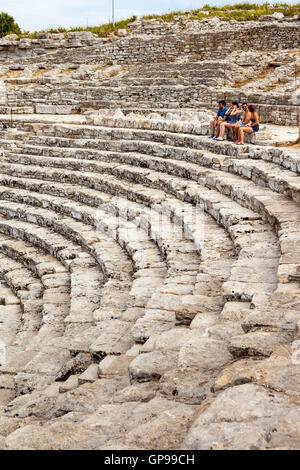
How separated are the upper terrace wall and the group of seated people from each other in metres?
13.5

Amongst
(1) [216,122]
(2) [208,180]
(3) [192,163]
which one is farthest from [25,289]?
(1) [216,122]

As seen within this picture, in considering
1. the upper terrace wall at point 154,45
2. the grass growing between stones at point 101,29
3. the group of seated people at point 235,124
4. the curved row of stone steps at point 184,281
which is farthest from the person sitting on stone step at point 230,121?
the grass growing between stones at point 101,29

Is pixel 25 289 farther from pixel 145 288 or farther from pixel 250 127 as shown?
pixel 250 127

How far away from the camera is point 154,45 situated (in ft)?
87.0

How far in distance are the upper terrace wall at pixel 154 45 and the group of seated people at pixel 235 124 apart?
531 inches

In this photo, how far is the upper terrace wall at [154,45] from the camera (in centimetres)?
2416

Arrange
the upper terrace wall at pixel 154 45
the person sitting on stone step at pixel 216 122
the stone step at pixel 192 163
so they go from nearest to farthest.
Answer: the stone step at pixel 192 163, the person sitting on stone step at pixel 216 122, the upper terrace wall at pixel 154 45

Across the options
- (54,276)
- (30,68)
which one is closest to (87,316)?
(54,276)

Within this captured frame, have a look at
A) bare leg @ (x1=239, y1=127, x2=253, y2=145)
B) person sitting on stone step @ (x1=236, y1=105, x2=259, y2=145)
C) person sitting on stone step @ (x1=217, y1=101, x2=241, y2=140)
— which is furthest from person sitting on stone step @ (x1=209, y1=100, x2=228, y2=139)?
bare leg @ (x1=239, y1=127, x2=253, y2=145)

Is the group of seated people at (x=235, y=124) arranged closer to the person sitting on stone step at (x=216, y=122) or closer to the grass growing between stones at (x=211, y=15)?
the person sitting on stone step at (x=216, y=122)

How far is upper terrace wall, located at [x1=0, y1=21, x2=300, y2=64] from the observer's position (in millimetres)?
24163

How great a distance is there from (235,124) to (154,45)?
669 inches

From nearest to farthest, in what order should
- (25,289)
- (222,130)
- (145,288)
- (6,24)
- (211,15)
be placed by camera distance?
(145,288), (25,289), (222,130), (211,15), (6,24)
